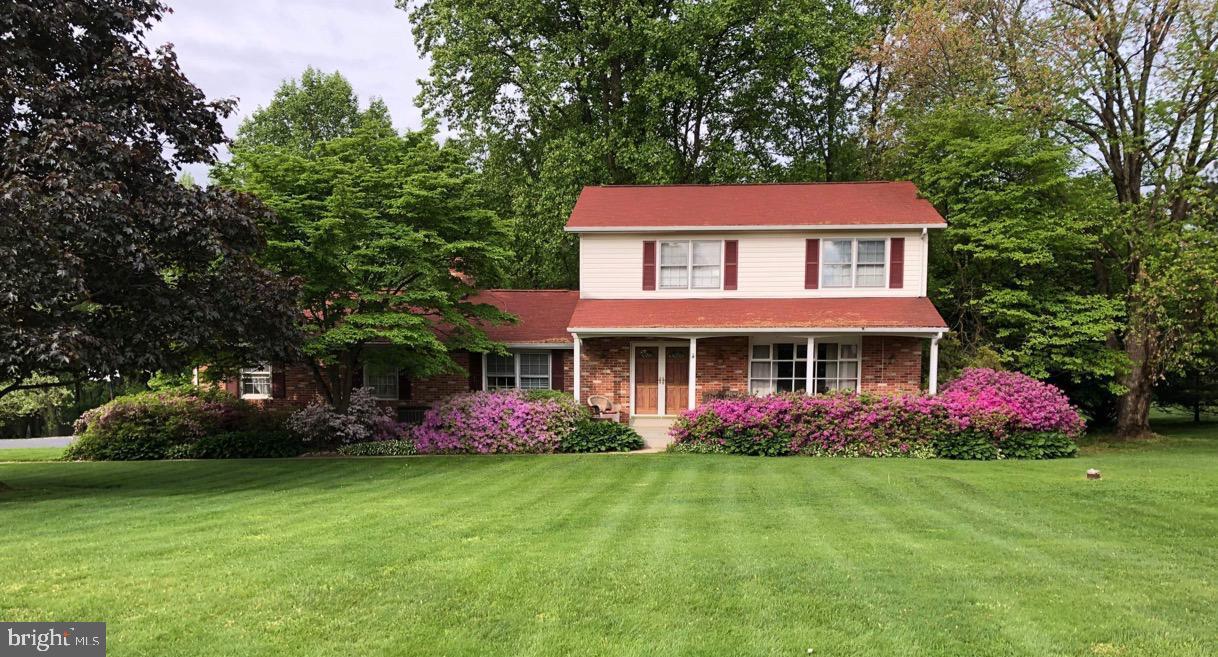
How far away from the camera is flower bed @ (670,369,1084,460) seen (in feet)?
47.5

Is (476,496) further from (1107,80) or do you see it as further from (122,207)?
(1107,80)

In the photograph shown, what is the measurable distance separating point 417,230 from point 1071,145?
1843 cm

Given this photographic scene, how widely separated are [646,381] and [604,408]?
146 centimetres

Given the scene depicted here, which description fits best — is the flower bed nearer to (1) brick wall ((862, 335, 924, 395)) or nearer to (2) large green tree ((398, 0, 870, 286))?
(1) brick wall ((862, 335, 924, 395))

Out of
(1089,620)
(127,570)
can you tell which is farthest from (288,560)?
(1089,620)

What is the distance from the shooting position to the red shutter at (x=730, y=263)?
1856 cm

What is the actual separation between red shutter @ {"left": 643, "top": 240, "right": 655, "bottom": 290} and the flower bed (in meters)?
4.81

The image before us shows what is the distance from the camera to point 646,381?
62.3ft

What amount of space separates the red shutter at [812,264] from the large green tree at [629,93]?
7.82 m

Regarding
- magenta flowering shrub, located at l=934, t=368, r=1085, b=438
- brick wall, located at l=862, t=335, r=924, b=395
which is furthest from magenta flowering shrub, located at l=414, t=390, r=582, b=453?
magenta flowering shrub, located at l=934, t=368, r=1085, b=438

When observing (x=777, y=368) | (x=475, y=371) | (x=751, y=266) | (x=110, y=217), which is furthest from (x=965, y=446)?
(x=110, y=217)

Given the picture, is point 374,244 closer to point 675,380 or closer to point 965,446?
point 675,380

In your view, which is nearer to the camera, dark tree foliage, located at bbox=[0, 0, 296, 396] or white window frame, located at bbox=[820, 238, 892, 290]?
dark tree foliage, located at bbox=[0, 0, 296, 396]

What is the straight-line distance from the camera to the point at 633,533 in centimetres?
711
